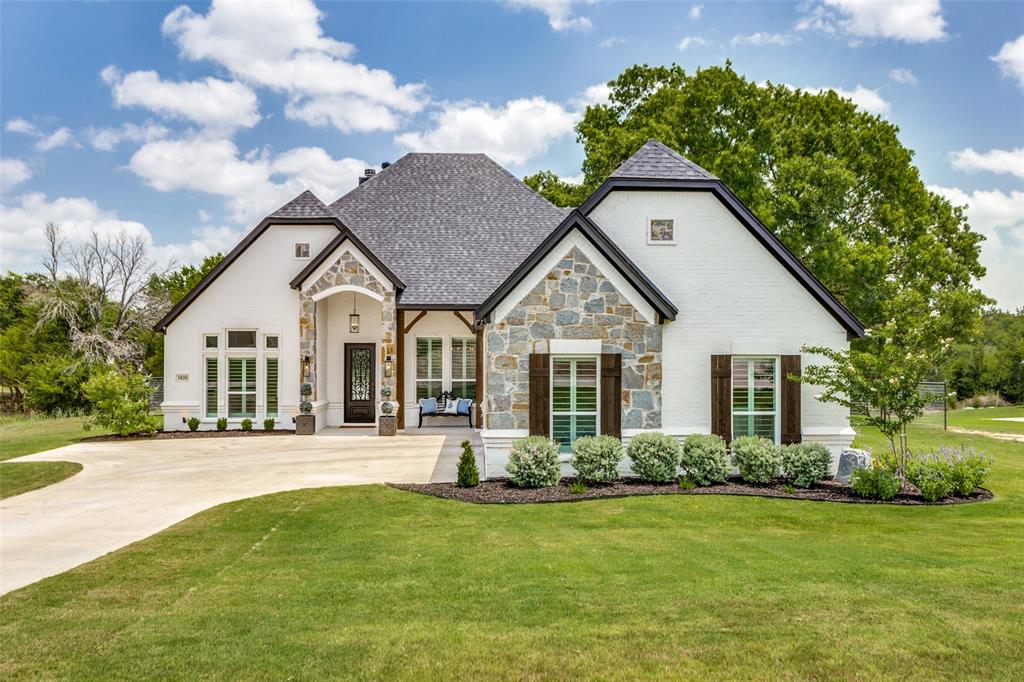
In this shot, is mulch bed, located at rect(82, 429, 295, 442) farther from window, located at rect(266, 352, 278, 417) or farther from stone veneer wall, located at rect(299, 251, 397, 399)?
stone veneer wall, located at rect(299, 251, 397, 399)

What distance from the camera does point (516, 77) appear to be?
19.4m

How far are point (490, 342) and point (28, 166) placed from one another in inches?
823

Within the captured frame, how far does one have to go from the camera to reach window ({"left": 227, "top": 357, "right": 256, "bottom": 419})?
19484 millimetres

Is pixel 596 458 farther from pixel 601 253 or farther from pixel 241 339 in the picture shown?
pixel 241 339

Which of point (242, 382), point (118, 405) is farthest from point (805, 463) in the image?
point (118, 405)

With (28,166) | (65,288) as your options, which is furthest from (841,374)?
(65,288)

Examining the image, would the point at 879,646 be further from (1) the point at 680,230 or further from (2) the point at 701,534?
(1) the point at 680,230

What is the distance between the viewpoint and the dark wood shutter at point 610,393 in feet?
39.2

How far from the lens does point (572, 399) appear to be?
12039mm

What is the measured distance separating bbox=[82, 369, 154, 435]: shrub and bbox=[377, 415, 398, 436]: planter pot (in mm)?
6453

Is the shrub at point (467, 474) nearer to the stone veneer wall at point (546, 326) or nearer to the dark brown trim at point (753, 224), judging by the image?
the stone veneer wall at point (546, 326)

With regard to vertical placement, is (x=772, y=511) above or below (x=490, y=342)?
below

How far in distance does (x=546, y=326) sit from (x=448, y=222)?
11.4 m

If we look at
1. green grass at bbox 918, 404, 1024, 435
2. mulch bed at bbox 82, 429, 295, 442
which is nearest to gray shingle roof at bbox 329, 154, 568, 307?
mulch bed at bbox 82, 429, 295, 442
